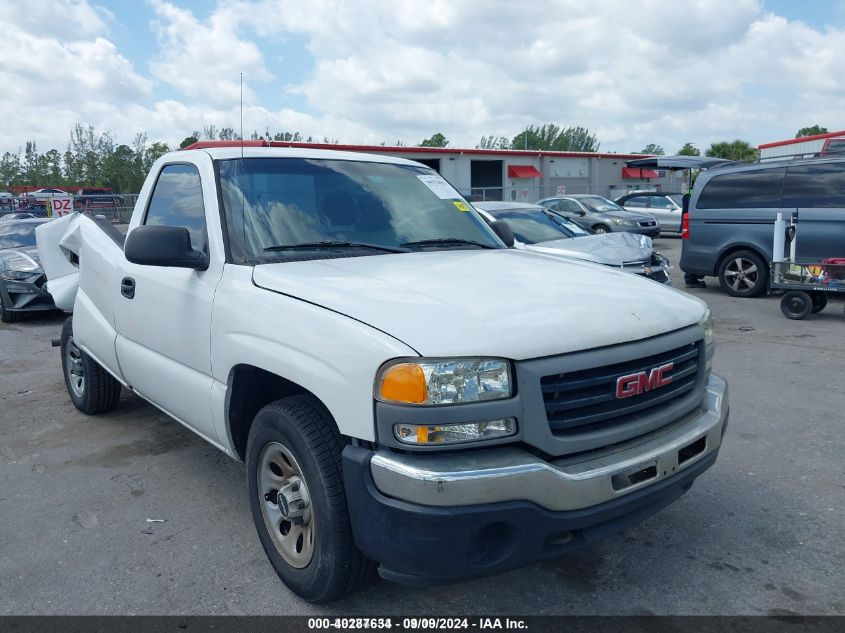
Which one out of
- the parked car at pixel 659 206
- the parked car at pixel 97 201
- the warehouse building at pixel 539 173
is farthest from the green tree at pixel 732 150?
the parked car at pixel 97 201

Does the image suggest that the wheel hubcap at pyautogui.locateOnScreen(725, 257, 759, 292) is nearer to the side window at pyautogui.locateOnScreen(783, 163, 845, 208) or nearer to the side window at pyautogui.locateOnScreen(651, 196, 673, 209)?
the side window at pyautogui.locateOnScreen(783, 163, 845, 208)

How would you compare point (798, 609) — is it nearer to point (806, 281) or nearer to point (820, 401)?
point (820, 401)

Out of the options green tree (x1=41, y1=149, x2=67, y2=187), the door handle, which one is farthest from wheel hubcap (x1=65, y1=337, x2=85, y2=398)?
green tree (x1=41, y1=149, x2=67, y2=187)

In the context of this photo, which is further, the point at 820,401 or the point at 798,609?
the point at 820,401

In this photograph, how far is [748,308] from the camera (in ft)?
32.8

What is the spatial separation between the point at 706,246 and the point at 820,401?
6243mm

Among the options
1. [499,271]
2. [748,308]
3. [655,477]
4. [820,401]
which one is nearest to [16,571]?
[499,271]

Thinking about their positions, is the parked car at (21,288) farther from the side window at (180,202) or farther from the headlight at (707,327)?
the headlight at (707,327)

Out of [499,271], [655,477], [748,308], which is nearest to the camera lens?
[655,477]

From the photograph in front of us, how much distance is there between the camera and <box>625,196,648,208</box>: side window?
932 inches

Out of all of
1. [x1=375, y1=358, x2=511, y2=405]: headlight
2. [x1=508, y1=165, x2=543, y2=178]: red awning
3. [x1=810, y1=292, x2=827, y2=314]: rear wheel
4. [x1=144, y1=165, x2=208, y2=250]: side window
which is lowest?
[x1=810, y1=292, x2=827, y2=314]: rear wheel

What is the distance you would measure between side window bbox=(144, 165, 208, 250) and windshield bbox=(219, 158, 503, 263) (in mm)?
234

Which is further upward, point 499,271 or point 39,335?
point 499,271

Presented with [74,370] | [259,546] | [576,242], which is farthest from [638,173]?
[259,546]
